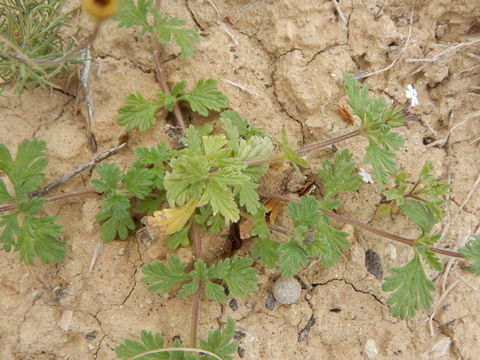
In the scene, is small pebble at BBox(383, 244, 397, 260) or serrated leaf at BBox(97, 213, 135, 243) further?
small pebble at BBox(383, 244, 397, 260)

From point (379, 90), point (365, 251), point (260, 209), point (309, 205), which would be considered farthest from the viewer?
point (379, 90)

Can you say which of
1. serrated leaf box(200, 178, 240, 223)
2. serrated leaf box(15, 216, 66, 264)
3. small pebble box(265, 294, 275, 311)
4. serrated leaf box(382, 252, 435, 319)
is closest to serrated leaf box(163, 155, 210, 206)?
serrated leaf box(200, 178, 240, 223)

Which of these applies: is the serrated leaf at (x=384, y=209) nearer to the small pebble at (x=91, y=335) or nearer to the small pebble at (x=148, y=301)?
the small pebble at (x=148, y=301)

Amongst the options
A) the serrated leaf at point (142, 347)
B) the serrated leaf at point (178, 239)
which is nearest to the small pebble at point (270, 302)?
the serrated leaf at point (178, 239)

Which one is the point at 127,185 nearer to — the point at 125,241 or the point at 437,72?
the point at 125,241

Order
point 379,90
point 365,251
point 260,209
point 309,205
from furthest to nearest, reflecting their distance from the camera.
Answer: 1. point 379,90
2. point 365,251
3. point 260,209
4. point 309,205

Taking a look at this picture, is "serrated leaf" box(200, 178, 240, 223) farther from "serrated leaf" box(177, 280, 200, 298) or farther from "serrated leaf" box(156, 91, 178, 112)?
"serrated leaf" box(156, 91, 178, 112)

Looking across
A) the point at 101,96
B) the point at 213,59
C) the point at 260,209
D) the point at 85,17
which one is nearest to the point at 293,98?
the point at 213,59
